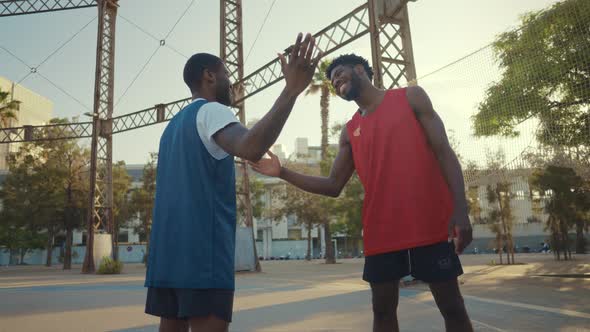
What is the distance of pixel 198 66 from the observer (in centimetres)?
218

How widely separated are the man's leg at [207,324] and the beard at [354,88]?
1599 mm

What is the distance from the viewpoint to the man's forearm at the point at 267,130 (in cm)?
168

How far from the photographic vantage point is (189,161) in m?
1.93

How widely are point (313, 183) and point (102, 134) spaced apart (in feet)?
67.8

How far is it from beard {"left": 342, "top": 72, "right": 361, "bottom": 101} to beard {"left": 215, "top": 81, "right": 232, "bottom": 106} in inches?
34.9

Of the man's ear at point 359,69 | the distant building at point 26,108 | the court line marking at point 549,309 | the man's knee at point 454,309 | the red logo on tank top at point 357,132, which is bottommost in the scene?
the court line marking at point 549,309

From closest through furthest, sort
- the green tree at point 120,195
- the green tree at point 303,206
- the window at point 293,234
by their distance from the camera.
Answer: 1. the green tree at point 303,206
2. the green tree at point 120,195
3. the window at point 293,234

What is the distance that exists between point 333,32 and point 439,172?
39.1ft

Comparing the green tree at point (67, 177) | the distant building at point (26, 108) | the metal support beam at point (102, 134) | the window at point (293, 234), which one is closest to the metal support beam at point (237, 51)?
the metal support beam at point (102, 134)

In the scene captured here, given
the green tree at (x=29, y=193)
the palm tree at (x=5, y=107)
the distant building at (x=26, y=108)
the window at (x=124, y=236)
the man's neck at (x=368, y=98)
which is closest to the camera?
the man's neck at (x=368, y=98)

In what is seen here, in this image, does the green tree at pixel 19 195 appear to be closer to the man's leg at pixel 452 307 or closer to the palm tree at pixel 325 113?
the palm tree at pixel 325 113

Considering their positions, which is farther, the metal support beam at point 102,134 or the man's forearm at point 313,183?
the metal support beam at point 102,134

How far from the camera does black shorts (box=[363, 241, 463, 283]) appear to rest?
2.30 meters

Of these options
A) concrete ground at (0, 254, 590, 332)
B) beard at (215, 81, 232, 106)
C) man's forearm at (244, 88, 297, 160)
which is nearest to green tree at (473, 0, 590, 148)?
concrete ground at (0, 254, 590, 332)
